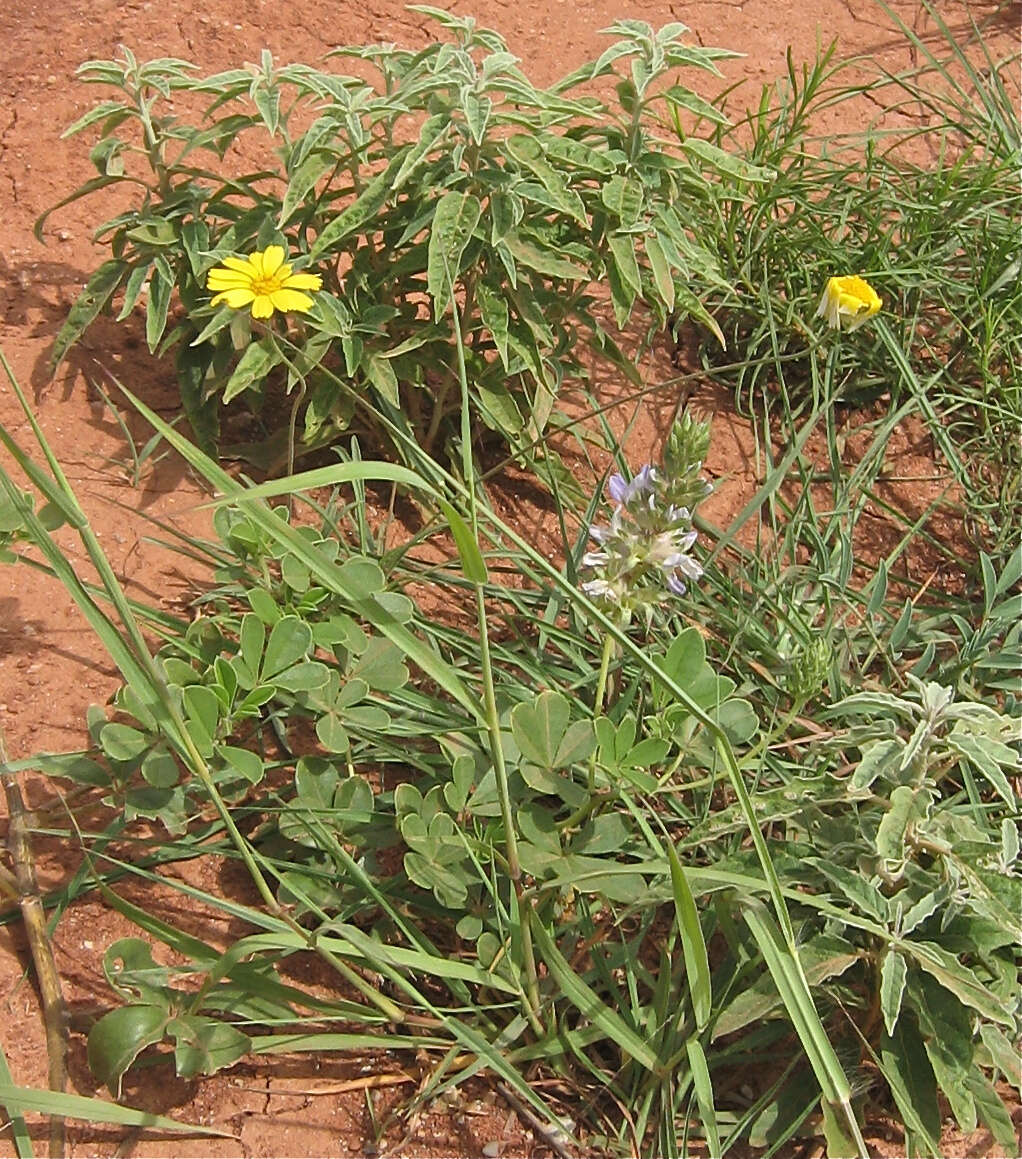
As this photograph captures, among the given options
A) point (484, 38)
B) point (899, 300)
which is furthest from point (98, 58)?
point (899, 300)

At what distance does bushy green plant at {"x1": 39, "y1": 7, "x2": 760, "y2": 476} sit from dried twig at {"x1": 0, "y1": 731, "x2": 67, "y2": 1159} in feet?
2.25

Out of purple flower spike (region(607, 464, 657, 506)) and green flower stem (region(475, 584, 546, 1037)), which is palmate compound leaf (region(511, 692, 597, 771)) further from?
purple flower spike (region(607, 464, 657, 506))

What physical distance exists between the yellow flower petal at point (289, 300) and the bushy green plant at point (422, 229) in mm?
73

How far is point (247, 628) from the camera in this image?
5.07 feet

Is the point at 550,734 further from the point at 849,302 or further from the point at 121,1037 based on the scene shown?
the point at 849,302

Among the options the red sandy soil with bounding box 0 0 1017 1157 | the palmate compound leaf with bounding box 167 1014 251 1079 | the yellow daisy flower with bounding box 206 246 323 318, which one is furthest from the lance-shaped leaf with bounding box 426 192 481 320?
Result: the palmate compound leaf with bounding box 167 1014 251 1079

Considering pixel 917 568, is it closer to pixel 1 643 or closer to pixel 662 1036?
pixel 662 1036

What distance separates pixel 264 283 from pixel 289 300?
0.06 meters

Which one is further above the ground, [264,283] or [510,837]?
[264,283]

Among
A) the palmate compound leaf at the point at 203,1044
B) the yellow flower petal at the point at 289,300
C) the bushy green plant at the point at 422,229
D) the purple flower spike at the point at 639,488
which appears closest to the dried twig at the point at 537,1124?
the palmate compound leaf at the point at 203,1044

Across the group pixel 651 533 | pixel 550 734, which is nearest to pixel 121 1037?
pixel 550 734

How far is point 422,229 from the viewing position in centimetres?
203

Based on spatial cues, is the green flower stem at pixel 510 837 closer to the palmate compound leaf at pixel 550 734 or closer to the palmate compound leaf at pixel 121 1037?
the palmate compound leaf at pixel 550 734

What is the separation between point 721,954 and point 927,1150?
34cm
